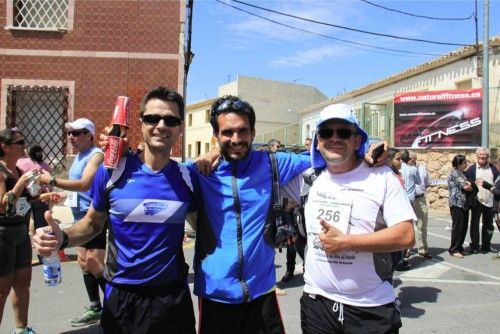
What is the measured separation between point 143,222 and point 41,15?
11.9 m

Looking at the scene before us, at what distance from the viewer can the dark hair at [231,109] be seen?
106 inches

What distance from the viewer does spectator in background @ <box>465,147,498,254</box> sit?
29.5 ft

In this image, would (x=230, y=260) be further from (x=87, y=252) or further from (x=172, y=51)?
(x=172, y=51)

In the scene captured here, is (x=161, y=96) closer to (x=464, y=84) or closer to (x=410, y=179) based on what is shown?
(x=410, y=179)

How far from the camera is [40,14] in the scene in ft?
40.8

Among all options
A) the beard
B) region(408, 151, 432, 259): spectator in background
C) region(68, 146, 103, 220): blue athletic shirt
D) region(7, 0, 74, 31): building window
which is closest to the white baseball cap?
region(68, 146, 103, 220): blue athletic shirt

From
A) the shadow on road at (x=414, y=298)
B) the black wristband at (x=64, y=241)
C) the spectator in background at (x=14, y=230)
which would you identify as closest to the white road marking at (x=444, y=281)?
the shadow on road at (x=414, y=298)

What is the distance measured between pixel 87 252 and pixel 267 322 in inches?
110

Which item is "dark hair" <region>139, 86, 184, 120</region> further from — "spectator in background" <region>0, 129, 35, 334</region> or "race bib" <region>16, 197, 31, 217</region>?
"race bib" <region>16, 197, 31, 217</region>

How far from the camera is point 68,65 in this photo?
1241 centimetres

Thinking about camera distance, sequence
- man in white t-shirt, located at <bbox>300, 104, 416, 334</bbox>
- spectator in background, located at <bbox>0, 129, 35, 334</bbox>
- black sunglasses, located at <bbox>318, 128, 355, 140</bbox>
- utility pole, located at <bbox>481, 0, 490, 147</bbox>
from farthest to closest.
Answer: utility pole, located at <bbox>481, 0, 490, 147</bbox>, spectator in background, located at <bbox>0, 129, 35, 334</bbox>, black sunglasses, located at <bbox>318, 128, 355, 140</bbox>, man in white t-shirt, located at <bbox>300, 104, 416, 334</bbox>

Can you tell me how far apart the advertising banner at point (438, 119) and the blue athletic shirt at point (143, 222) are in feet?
48.5

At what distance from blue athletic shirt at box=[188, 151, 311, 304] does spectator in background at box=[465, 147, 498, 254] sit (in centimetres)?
752

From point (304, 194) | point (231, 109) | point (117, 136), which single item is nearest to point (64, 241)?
point (117, 136)
